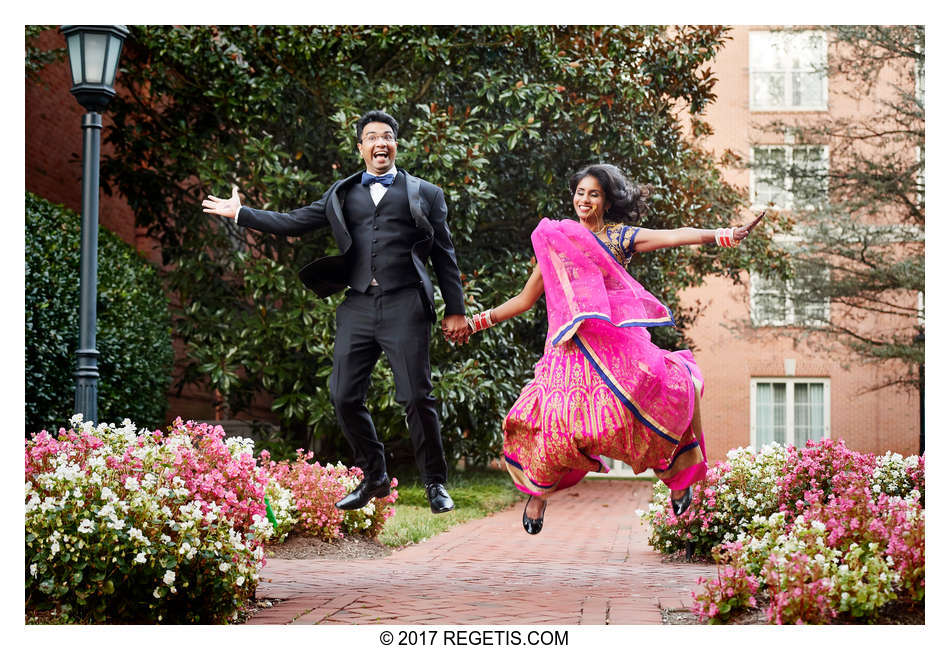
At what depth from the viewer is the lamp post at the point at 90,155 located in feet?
18.6

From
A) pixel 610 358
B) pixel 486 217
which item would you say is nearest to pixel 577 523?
pixel 486 217

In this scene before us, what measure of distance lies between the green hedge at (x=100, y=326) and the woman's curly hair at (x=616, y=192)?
155 inches

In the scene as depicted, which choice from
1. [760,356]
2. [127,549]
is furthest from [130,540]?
Answer: [760,356]

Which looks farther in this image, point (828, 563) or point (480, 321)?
point (480, 321)

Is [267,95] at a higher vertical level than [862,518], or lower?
higher

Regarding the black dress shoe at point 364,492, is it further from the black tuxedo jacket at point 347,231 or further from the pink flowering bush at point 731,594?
the pink flowering bush at point 731,594

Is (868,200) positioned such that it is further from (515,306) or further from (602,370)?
(602,370)

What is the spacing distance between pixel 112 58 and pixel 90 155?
62cm

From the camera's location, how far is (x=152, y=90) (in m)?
9.16

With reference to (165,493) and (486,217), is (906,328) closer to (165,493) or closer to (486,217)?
(486,217)

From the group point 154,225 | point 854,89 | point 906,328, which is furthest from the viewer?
point 854,89

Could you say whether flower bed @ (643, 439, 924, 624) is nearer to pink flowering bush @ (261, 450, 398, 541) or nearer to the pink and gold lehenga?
the pink and gold lehenga

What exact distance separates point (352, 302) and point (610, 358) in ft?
3.93

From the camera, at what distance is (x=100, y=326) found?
763cm
